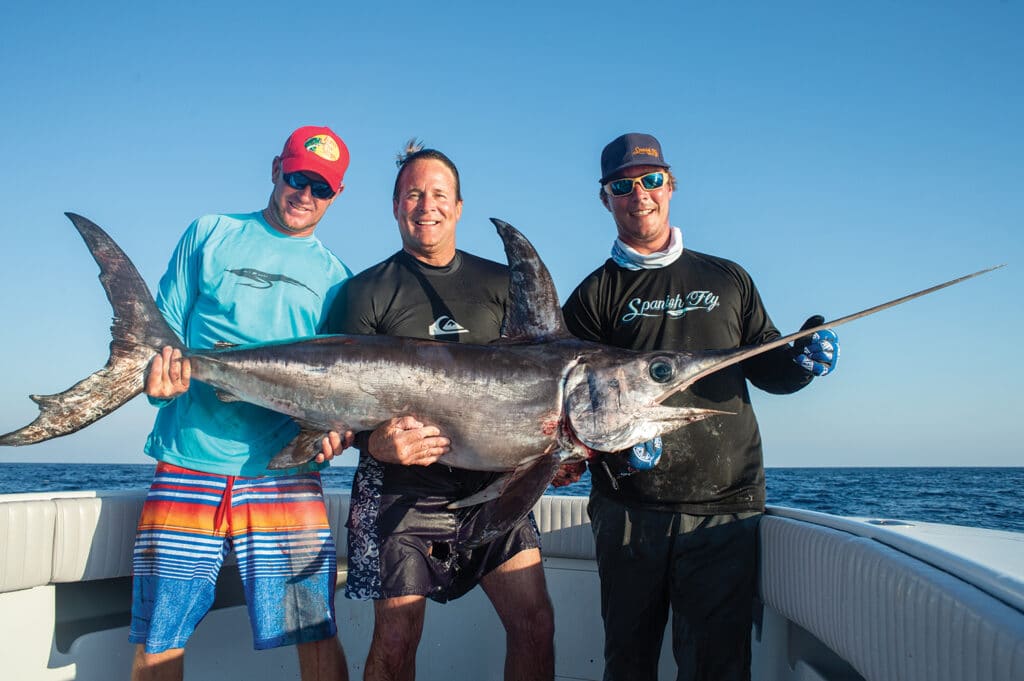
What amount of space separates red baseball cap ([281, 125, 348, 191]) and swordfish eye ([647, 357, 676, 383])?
1.70 meters

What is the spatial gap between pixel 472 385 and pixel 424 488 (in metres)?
0.50

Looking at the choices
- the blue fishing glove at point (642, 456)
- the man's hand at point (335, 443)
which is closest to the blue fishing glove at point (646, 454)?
the blue fishing glove at point (642, 456)

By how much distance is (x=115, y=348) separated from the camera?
9.50ft

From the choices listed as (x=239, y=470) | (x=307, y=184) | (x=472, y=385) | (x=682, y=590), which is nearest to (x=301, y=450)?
(x=239, y=470)

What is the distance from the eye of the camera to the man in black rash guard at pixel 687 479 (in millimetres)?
2711

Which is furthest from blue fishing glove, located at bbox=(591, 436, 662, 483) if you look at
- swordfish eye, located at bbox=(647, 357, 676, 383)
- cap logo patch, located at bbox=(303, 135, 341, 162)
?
cap logo patch, located at bbox=(303, 135, 341, 162)

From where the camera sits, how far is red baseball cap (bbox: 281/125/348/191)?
3.13 meters

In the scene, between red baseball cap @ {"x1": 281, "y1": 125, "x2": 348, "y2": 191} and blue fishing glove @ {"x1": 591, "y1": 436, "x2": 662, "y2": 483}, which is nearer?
blue fishing glove @ {"x1": 591, "y1": 436, "x2": 662, "y2": 483}

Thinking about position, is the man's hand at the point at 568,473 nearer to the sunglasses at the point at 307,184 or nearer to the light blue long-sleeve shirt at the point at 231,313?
the light blue long-sleeve shirt at the point at 231,313

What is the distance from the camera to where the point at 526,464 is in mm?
2602

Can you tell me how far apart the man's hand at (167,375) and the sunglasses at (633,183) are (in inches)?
76.1

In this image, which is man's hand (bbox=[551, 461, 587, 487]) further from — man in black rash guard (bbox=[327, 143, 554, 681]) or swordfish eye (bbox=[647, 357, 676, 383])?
swordfish eye (bbox=[647, 357, 676, 383])

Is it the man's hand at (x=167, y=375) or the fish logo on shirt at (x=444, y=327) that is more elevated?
the fish logo on shirt at (x=444, y=327)

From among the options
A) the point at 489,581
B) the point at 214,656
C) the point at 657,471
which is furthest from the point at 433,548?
the point at 214,656
